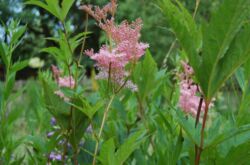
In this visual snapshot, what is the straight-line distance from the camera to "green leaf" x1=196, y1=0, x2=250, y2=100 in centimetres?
83

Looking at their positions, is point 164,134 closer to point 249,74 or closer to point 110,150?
point 249,74

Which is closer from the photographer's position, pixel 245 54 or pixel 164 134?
pixel 245 54

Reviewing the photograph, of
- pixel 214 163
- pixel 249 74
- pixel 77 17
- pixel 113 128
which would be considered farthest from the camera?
pixel 77 17

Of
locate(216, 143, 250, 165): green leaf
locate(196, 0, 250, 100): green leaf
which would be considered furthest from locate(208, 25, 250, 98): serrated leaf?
locate(216, 143, 250, 165): green leaf

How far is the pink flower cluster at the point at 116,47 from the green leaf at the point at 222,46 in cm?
19

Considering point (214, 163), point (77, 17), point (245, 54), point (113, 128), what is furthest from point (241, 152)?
point (77, 17)

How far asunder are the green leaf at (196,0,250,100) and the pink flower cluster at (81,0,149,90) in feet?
0.63

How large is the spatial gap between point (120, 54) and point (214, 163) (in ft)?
0.94

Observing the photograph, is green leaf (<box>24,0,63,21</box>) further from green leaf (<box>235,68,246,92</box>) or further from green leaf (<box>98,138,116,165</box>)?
green leaf (<box>235,68,246,92</box>)

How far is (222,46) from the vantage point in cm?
87

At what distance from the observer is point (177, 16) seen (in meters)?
0.90

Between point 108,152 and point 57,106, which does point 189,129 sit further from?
point 57,106

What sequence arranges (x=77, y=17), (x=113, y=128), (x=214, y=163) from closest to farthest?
(x=214, y=163)
(x=113, y=128)
(x=77, y=17)

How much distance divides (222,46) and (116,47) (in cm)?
28
